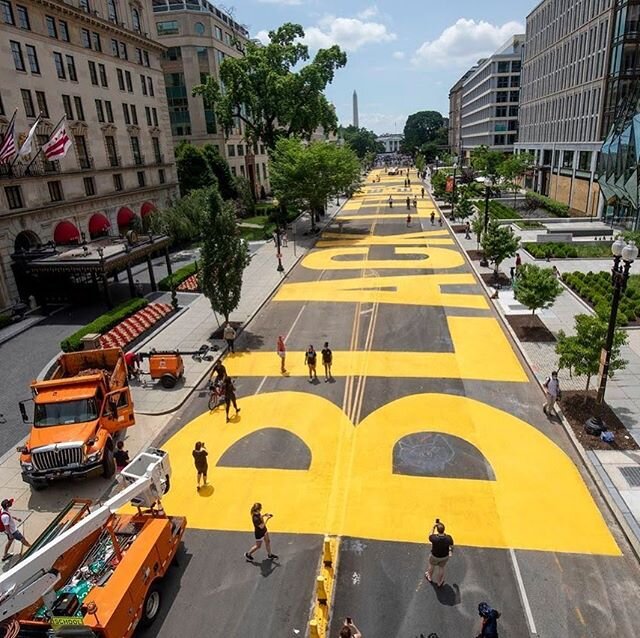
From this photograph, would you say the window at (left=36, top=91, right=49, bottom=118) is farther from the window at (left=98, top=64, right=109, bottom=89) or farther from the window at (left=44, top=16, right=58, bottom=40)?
the window at (left=98, top=64, right=109, bottom=89)

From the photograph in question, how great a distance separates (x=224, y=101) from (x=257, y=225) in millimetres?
14576

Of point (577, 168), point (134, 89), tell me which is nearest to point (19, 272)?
point (134, 89)

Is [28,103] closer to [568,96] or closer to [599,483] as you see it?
[599,483]

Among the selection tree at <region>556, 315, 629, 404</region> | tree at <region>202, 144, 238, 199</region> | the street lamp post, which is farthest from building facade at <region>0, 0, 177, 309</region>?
the street lamp post

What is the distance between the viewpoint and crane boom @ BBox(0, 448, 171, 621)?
8070 millimetres

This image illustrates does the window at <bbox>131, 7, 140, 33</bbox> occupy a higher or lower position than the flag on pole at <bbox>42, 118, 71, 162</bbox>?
higher

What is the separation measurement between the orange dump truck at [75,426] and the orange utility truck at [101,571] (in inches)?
143

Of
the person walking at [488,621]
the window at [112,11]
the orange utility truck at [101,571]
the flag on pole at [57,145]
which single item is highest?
the window at [112,11]

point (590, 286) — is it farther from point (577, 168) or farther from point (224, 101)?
point (224, 101)

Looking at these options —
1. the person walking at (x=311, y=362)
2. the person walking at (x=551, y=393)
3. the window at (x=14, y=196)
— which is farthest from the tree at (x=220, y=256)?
the window at (x=14, y=196)

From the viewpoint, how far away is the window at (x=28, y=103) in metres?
35.0

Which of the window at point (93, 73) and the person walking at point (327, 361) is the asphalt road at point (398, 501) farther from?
the window at point (93, 73)

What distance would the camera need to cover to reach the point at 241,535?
12.8m

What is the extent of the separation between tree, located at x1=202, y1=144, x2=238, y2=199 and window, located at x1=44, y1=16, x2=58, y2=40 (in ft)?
78.1
